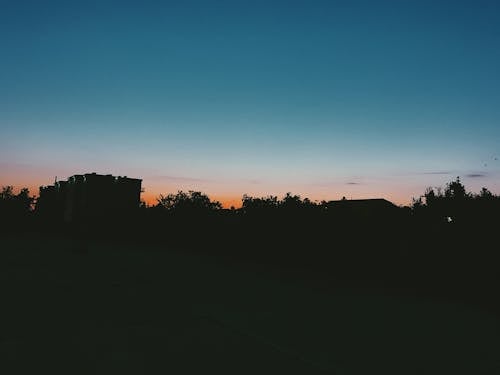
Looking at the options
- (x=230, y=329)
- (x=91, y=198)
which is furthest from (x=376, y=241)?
(x=91, y=198)

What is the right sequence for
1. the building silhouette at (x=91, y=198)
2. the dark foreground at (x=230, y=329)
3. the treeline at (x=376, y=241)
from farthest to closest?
the building silhouette at (x=91, y=198), the treeline at (x=376, y=241), the dark foreground at (x=230, y=329)

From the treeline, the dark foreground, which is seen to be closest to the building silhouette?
the treeline

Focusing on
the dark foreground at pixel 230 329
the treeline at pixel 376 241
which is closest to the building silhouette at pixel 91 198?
the treeline at pixel 376 241

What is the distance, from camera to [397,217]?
449 inches

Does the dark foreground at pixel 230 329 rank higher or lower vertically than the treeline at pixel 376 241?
lower

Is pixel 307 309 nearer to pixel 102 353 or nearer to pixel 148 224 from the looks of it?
pixel 102 353

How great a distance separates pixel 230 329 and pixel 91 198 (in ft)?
49.9

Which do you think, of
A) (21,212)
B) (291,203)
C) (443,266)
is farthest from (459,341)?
(21,212)

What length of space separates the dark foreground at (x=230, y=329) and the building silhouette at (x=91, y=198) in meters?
8.29

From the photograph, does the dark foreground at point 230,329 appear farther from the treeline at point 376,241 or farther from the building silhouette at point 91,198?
the building silhouette at point 91,198

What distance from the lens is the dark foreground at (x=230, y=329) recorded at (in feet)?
15.9

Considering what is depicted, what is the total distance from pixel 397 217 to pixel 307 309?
521 cm

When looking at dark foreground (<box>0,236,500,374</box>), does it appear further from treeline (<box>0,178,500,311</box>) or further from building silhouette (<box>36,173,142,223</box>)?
building silhouette (<box>36,173,142,223</box>)

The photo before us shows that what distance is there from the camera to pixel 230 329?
625cm
